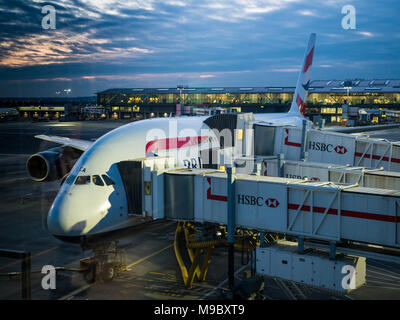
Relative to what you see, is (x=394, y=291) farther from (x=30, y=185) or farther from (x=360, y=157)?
(x=30, y=185)

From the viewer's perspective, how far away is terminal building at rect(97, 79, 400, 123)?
117137 mm

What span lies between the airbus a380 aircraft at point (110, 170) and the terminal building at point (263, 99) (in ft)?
284

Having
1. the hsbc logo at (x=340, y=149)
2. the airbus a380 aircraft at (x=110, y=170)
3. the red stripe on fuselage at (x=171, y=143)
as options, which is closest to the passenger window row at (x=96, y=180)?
the airbus a380 aircraft at (x=110, y=170)

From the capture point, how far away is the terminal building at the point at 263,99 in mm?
117137

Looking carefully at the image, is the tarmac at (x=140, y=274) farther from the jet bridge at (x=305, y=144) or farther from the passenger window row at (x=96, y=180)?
the jet bridge at (x=305, y=144)

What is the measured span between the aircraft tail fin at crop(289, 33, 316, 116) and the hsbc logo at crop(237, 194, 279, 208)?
25811mm

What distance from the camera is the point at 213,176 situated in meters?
13.5

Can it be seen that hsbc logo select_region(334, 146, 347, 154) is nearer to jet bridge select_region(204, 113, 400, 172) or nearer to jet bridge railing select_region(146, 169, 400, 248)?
jet bridge select_region(204, 113, 400, 172)

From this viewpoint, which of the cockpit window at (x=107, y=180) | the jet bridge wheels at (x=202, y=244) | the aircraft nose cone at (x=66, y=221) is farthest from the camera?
the cockpit window at (x=107, y=180)

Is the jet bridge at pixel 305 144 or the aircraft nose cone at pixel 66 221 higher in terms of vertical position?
the jet bridge at pixel 305 144

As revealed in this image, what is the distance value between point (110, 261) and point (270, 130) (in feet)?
33.1

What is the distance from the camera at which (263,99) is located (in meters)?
128

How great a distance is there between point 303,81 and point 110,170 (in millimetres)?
26880

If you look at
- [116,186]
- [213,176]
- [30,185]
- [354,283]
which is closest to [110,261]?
[116,186]
